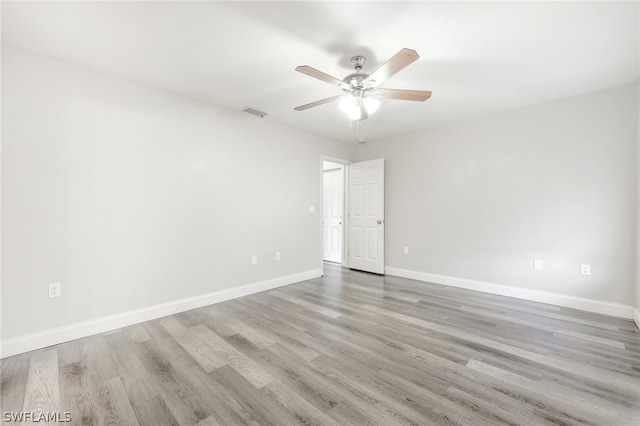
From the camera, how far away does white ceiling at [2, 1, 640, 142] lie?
1.85 m

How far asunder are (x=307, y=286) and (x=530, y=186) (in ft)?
11.0

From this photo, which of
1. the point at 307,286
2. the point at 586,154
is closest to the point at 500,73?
the point at 586,154

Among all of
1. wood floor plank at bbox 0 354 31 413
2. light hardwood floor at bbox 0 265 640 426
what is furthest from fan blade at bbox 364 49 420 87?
wood floor plank at bbox 0 354 31 413

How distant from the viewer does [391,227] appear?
4984 millimetres

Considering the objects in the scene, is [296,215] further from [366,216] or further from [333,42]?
[333,42]

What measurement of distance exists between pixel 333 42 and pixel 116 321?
10.8 ft

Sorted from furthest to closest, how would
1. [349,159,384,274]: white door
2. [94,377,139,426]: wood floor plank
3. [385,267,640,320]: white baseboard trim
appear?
[349,159,384,274]: white door, [385,267,640,320]: white baseboard trim, [94,377,139,426]: wood floor plank

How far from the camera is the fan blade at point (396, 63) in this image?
5.63 feet

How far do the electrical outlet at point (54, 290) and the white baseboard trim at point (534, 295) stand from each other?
14.7ft

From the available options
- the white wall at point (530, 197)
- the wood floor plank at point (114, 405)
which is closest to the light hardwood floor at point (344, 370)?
the wood floor plank at point (114, 405)

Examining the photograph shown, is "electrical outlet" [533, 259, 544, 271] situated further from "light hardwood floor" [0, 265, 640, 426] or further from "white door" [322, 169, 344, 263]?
"white door" [322, 169, 344, 263]

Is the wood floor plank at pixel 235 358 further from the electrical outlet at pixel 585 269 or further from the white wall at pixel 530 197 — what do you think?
the electrical outlet at pixel 585 269

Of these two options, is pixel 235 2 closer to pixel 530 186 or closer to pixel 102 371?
pixel 102 371

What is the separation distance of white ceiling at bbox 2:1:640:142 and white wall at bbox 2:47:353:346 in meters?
0.30
